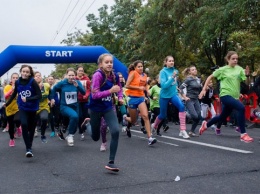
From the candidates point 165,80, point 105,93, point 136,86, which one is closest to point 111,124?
point 105,93

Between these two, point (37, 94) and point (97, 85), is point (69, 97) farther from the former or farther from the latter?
point (97, 85)

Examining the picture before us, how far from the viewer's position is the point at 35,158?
7383mm

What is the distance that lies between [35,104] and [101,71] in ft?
6.82

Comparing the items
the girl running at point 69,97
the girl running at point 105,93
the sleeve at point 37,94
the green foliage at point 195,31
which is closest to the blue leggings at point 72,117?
the girl running at point 69,97

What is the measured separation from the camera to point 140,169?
5922mm

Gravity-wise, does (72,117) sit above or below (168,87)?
below

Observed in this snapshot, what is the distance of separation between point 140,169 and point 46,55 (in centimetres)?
819

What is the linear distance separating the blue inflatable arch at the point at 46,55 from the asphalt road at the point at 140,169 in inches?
177

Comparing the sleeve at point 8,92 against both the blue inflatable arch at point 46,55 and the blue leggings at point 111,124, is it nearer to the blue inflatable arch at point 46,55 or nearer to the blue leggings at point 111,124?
the blue inflatable arch at point 46,55

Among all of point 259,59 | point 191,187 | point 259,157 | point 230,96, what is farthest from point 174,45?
point 191,187

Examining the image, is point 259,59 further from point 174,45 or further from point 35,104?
point 35,104

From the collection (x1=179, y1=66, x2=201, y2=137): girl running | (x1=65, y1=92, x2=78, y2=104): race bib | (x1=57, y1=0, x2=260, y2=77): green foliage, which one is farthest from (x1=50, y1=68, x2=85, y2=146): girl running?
(x1=57, y1=0, x2=260, y2=77): green foliage

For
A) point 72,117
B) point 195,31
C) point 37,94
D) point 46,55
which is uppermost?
point 195,31

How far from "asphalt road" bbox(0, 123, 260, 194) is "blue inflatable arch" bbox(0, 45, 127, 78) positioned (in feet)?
14.8
